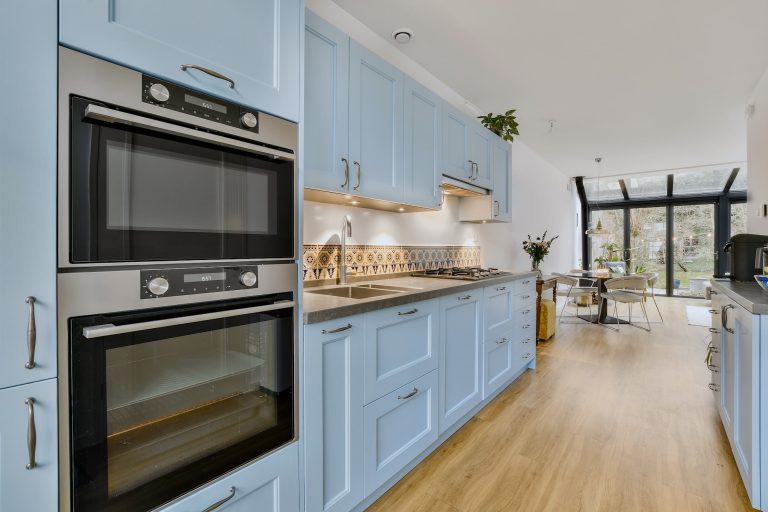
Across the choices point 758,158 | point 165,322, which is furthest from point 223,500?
point 758,158

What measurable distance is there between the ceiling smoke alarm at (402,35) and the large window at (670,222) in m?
6.00

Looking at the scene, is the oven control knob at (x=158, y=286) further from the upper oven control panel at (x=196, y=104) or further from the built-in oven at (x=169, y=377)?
the upper oven control panel at (x=196, y=104)

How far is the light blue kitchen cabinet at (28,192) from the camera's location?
2.32 feet

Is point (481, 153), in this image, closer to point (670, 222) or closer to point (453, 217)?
point (453, 217)

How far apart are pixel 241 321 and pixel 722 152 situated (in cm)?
719

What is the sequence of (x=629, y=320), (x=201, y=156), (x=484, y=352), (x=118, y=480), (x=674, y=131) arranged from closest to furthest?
(x=118, y=480) < (x=201, y=156) < (x=484, y=352) < (x=674, y=131) < (x=629, y=320)

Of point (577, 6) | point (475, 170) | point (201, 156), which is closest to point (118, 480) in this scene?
point (201, 156)

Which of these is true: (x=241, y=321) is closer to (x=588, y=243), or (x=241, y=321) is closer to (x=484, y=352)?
(x=484, y=352)

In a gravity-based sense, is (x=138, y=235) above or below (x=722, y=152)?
below

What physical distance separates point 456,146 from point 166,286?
7.08 feet

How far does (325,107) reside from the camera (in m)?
1.63

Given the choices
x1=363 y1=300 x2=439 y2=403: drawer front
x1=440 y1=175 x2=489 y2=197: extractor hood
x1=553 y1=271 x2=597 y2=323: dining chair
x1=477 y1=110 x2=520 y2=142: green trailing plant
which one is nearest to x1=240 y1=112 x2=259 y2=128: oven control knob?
x1=363 y1=300 x2=439 y2=403: drawer front

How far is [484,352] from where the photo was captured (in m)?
2.46

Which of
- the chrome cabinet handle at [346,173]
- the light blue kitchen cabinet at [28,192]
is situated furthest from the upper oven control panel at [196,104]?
the chrome cabinet handle at [346,173]
